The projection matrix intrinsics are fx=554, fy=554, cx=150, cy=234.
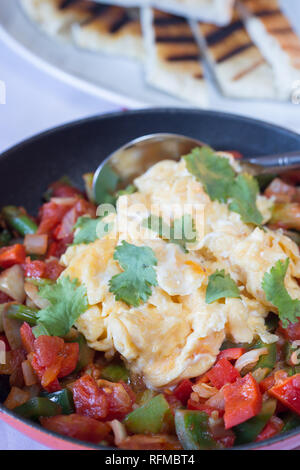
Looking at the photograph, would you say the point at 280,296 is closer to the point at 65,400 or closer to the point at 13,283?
the point at 65,400

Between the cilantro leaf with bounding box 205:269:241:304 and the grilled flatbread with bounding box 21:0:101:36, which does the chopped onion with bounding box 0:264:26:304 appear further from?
the grilled flatbread with bounding box 21:0:101:36

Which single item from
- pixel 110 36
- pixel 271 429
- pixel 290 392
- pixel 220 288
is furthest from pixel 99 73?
pixel 271 429

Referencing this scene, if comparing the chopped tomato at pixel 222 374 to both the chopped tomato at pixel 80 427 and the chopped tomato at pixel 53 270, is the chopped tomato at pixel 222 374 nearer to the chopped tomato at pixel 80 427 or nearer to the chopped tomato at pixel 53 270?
the chopped tomato at pixel 80 427

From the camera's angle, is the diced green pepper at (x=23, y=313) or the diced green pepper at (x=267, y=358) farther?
the diced green pepper at (x=23, y=313)

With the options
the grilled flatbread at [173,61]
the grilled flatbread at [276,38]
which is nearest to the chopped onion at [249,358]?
the grilled flatbread at [173,61]
